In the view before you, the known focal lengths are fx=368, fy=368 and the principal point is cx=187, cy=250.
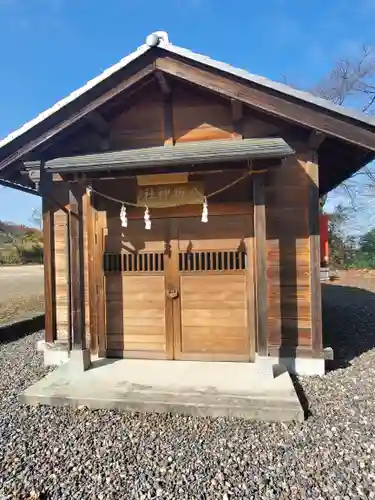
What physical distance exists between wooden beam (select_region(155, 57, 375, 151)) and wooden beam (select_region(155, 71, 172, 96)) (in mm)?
169

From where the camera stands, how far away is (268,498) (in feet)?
8.09

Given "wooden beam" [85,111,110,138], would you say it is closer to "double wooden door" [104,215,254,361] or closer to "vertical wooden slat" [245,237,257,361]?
"double wooden door" [104,215,254,361]

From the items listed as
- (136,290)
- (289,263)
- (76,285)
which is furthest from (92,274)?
(289,263)

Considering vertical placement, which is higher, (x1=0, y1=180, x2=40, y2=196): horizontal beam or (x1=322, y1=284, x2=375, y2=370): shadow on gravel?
(x1=0, y1=180, x2=40, y2=196): horizontal beam

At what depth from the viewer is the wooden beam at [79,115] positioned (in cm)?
456

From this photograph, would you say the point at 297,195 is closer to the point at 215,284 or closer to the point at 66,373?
the point at 215,284

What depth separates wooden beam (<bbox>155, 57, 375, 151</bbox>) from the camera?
14.3 feet

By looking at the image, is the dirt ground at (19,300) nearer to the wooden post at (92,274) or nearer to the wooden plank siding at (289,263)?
the wooden post at (92,274)

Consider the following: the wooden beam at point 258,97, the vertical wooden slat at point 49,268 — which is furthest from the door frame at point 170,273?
the wooden beam at point 258,97

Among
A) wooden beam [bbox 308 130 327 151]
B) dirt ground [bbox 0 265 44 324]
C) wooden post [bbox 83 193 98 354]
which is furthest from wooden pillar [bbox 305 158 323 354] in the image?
dirt ground [bbox 0 265 44 324]

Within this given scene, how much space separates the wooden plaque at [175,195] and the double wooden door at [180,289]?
0.30m

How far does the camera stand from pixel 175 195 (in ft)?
16.4

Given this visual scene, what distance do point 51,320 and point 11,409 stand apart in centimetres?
164

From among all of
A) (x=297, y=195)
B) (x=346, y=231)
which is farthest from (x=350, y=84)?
(x=297, y=195)
